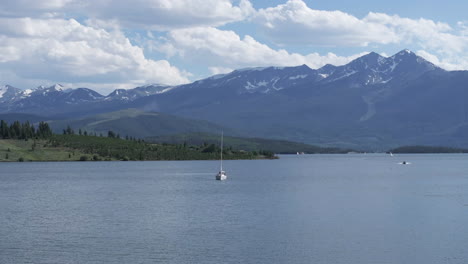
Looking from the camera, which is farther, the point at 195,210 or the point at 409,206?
the point at 409,206

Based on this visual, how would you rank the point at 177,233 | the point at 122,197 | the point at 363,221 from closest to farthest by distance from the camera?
the point at 177,233 → the point at 363,221 → the point at 122,197

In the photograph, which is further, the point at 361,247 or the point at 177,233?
the point at 177,233

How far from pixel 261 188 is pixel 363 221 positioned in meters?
62.9

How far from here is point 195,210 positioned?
336 ft

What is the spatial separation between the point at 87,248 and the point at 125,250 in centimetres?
405

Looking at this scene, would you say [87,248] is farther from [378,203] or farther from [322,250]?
[378,203]

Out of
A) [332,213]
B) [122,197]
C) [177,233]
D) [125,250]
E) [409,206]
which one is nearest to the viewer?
[125,250]

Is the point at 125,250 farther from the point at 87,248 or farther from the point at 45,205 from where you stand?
the point at 45,205

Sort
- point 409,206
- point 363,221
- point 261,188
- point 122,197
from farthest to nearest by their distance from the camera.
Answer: point 261,188 < point 122,197 < point 409,206 < point 363,221

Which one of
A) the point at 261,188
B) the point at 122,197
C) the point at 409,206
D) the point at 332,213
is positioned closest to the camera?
the point at 332,213

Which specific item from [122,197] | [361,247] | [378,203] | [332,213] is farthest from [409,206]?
[122,197]

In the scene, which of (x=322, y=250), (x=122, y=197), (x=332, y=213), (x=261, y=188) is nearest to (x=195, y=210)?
(x=332, y=213)

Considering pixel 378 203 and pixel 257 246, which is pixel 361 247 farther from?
pixel 378 203

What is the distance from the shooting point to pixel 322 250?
6912 cm
